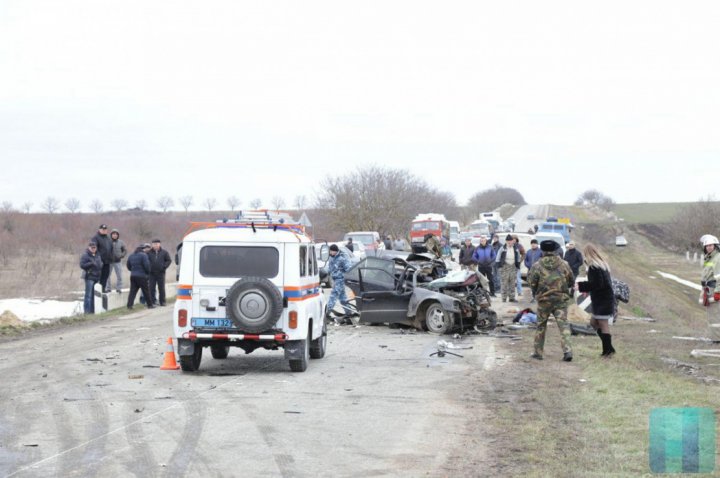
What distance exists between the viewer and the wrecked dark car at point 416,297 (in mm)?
19172

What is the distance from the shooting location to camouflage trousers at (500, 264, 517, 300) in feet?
86.5

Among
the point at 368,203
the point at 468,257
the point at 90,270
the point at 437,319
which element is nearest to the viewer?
the point at 437,319

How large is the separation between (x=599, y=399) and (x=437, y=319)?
27.1 feet

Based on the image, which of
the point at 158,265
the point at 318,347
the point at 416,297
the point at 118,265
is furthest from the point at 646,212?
the point at 318,347

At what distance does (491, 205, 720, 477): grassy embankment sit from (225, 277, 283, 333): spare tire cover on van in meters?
3.41

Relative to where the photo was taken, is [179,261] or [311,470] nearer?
[311,470]

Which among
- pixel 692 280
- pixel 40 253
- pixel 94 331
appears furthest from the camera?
pixel 692 280

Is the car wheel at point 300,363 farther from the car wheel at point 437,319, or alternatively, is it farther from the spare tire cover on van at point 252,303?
the car wheel at point 437,319

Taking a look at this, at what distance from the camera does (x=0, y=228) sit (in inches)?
2327

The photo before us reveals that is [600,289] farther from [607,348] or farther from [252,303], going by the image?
[252,303]

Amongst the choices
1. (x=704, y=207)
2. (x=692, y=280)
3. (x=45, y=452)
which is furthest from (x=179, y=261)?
(x=704, y=207)

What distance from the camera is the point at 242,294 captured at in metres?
13.0

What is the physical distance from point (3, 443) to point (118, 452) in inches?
47.1

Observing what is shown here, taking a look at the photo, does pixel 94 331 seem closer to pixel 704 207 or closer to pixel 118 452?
pixel 118 452
